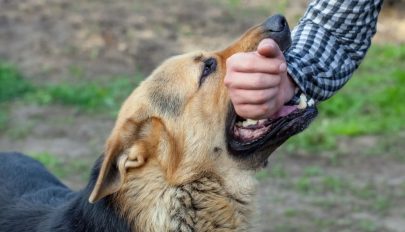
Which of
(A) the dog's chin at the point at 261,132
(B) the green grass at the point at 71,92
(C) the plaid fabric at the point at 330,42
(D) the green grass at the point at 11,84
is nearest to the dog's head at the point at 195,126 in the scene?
(A) the dog's chin at the point at 261,132

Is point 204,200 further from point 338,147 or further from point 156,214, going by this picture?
point 338,147

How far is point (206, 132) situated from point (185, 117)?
138 mm

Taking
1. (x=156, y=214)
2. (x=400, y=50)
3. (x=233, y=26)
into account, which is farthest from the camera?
(x=233, y=26)

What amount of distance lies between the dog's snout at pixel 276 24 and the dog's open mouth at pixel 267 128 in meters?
0.40

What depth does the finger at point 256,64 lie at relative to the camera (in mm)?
4078

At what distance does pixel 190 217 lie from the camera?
14.7 feet

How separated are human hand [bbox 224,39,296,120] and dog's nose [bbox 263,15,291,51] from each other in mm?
439

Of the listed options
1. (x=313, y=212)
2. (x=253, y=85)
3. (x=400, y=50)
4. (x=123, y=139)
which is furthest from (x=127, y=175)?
(x=400, y=50)

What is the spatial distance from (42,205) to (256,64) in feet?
5.00

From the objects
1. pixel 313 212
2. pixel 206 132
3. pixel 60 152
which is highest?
pixel 206 132

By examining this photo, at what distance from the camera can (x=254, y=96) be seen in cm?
411

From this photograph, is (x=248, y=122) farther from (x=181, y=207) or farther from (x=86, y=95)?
(x=86, y=95)

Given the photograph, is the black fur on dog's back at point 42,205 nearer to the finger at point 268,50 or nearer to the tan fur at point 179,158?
the tan fur at point 179,158

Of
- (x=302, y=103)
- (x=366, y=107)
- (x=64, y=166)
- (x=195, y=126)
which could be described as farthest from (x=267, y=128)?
(x=366, y=107)
